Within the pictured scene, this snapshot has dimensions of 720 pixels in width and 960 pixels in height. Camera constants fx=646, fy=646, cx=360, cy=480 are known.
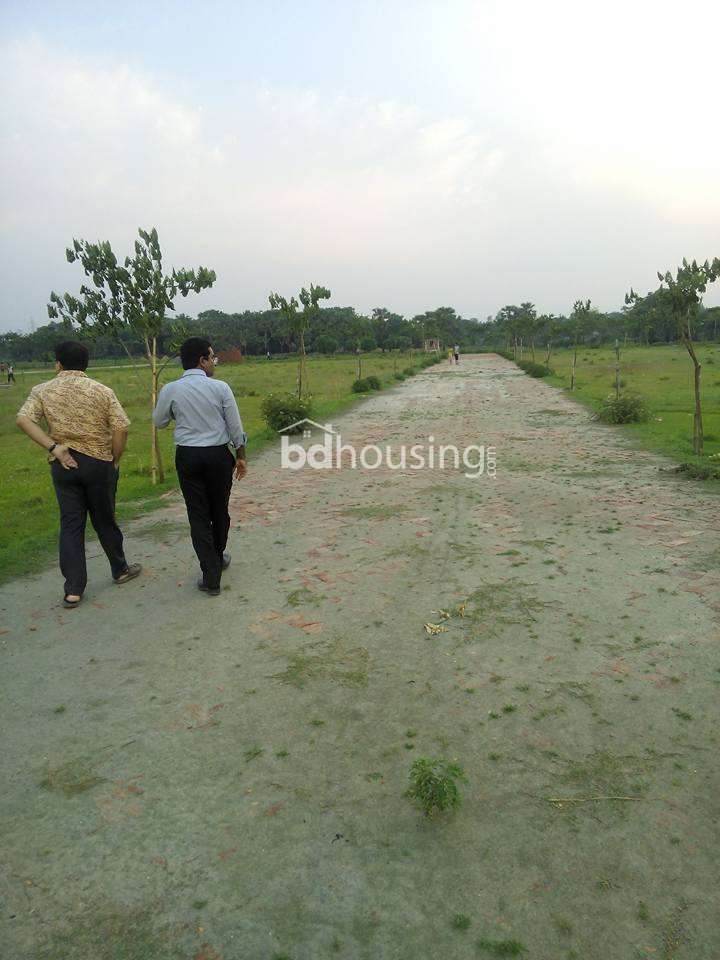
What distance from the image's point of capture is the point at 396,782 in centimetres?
270

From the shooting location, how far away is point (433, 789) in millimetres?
2514

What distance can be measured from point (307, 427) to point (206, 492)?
10679 millimetres

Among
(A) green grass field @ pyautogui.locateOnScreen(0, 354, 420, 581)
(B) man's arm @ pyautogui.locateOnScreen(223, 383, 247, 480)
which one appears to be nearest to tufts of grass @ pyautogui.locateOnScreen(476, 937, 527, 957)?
(B) man's arm @ pyautogui.locateOnScreen(223, 383, 247, 480)

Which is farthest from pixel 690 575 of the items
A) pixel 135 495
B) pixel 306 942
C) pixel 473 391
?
pixel 473 391

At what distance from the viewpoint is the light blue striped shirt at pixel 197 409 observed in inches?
184

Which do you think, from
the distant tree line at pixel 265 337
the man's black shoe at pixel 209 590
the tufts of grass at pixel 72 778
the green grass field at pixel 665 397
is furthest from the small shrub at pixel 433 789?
the distant tree line at pixel 265 337

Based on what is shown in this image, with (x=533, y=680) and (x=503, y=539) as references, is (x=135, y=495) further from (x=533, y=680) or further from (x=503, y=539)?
(x=533, y=680)

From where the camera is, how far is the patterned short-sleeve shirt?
15.1 ft

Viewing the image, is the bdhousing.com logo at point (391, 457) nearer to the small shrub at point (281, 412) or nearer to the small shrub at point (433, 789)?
the small shrub at point (281, 412)

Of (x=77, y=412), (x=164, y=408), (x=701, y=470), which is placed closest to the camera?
(x=77, y=412)

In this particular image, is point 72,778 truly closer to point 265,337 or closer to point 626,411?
point 626,411

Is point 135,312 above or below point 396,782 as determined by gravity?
above

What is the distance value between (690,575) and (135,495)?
6773mm

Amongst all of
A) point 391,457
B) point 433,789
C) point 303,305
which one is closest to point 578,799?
point 433,789
